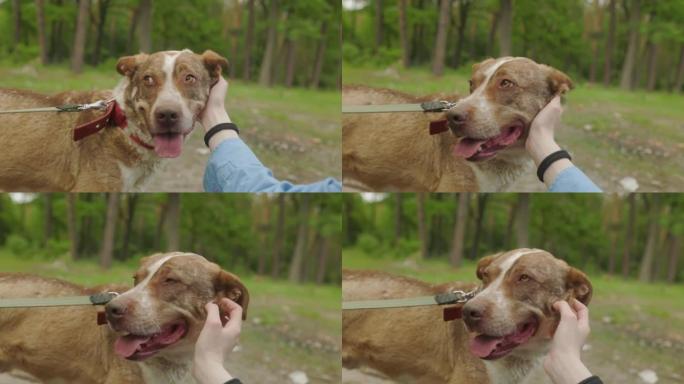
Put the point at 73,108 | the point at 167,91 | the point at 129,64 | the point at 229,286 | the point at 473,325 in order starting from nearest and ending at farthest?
the point at 473,325
the point at 167,91
the point at 229,286
the point at 129,64
the point at 73,108

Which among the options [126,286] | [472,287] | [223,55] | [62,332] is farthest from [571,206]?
[62,332]

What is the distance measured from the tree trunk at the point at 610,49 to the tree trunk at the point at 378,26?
139 cm

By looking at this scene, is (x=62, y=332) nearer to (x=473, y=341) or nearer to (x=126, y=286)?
(x=126, y=286)

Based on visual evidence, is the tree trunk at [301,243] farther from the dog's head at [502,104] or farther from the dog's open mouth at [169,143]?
the dog's head at [502,104]

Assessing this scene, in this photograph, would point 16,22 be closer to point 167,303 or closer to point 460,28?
point 167,303

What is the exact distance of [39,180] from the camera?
5.21 metres

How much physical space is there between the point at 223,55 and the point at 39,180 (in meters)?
1.33

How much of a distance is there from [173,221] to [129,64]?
39.9 inches

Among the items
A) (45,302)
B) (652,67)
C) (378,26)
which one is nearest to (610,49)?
(652,67)

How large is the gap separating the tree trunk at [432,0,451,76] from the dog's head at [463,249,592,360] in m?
1.25

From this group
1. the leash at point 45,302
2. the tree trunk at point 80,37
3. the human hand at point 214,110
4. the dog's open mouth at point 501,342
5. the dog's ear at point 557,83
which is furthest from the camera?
the tree trunk at point 80,37

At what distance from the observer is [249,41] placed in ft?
18.1

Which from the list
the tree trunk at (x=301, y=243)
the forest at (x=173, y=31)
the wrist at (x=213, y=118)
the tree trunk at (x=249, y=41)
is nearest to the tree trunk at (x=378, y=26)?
the forest at (x=173, y=31)

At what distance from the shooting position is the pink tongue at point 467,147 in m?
4.85
